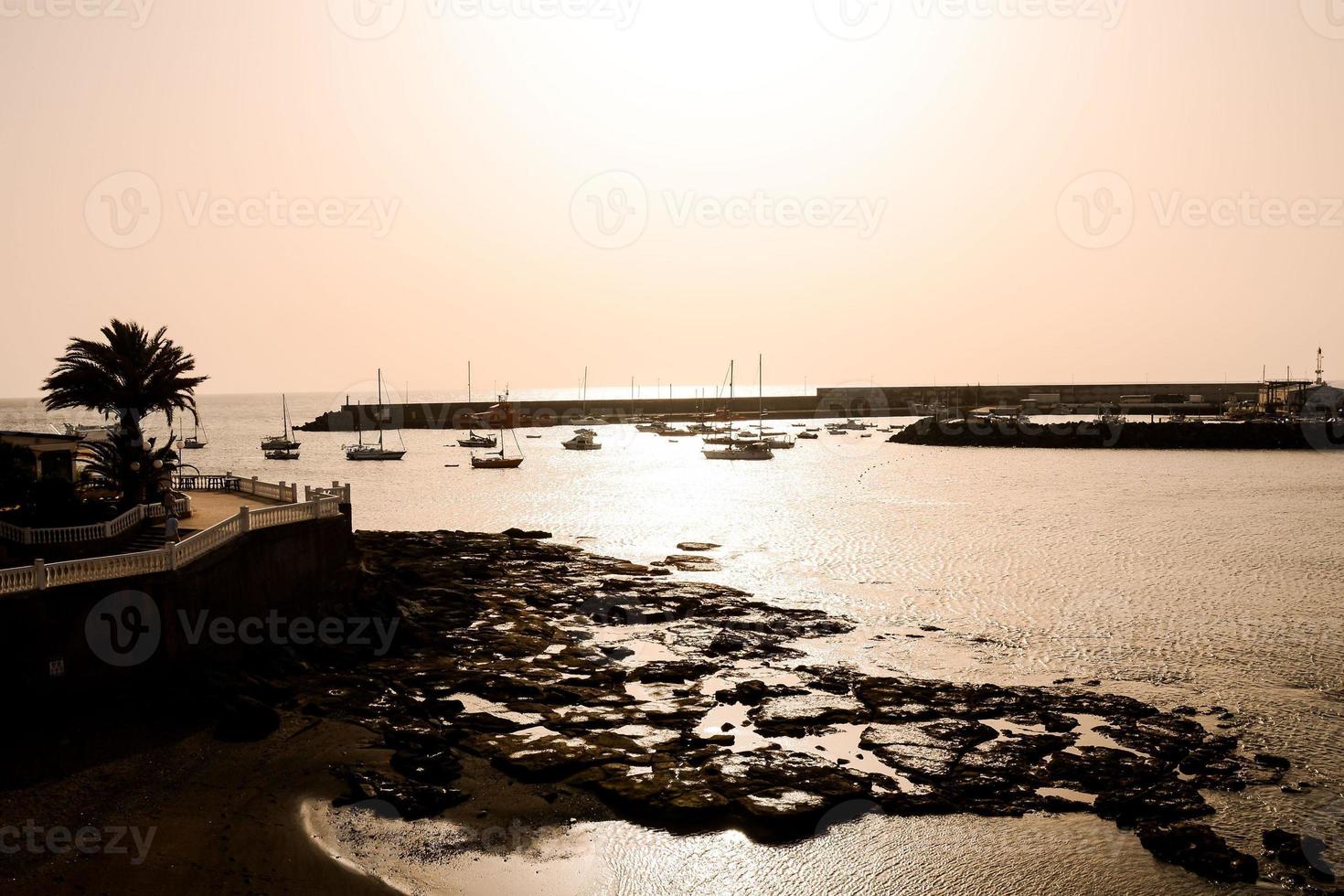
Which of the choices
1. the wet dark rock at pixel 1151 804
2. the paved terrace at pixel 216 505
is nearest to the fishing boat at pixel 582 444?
the paved terrace at pixel 216 505

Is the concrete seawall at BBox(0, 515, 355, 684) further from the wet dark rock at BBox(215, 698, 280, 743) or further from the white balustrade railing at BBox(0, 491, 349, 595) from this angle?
the wet dark rock at BBox(215, 698, 280, 743)

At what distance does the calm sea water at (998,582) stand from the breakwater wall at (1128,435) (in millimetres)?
11569

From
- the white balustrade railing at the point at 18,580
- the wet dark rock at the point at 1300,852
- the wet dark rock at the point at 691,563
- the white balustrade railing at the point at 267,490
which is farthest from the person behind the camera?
the wet dark rock at the point at 691,563

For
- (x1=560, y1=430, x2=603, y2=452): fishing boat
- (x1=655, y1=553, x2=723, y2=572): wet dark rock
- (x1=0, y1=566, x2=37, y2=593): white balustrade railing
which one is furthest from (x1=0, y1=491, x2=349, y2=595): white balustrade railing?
(x1=560, y1=430, x2=603, y2=452): fishing boat

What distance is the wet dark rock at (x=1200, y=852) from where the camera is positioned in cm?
1728

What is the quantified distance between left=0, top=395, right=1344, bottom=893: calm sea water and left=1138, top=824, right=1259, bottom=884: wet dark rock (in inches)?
17.0

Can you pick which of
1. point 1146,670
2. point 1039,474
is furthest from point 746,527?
point 1039,474

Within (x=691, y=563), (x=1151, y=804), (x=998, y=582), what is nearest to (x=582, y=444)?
(x=691, y=563)

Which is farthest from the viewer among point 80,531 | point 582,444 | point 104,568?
point 582,444

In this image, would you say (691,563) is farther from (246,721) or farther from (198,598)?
(246,721)

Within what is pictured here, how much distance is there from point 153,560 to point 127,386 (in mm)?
13856

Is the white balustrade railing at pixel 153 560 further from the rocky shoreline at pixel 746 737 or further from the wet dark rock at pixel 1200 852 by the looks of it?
A: the wet dark rock at pixel 1200 852

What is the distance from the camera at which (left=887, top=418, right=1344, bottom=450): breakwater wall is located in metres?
138

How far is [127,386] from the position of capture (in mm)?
35312
